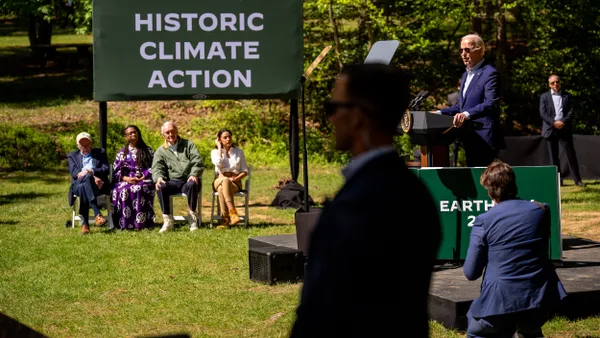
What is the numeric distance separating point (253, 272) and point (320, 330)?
680 centimetres

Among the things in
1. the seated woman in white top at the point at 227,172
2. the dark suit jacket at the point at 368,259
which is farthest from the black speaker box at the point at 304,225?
the dark suit jacket at the point at 368,259

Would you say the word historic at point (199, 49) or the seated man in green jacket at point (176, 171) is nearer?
the seated man in green jacket at point (176, 171)

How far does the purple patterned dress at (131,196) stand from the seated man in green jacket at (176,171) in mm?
223

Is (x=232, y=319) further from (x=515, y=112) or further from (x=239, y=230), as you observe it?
(x=515, y=112)

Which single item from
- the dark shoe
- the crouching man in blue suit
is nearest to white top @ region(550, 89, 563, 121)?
the dark shoe

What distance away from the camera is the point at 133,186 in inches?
508

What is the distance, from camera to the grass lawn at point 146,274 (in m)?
7.66

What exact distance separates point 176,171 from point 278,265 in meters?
4.23

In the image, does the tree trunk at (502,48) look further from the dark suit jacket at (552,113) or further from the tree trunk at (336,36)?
the dark suit jacket at (552,113)

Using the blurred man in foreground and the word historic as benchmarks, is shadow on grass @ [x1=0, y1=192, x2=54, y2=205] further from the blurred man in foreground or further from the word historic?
the blurred man in foreground

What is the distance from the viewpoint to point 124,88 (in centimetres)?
1341

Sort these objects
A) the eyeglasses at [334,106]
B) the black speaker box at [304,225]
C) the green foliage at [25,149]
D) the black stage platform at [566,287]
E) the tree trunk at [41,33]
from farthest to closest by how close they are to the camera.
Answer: the tree trunk at [41,33] < the green foliage at [25,149] < the black speaker box at [304,225] < the black stage platform at [566,287] < the eyeglasses at [334,106]

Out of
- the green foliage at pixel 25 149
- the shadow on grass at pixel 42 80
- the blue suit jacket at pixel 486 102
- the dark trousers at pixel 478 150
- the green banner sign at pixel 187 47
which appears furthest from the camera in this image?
the shadow on grass at pixel 42 80

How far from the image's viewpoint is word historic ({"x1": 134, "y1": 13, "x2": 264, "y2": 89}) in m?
13.3
